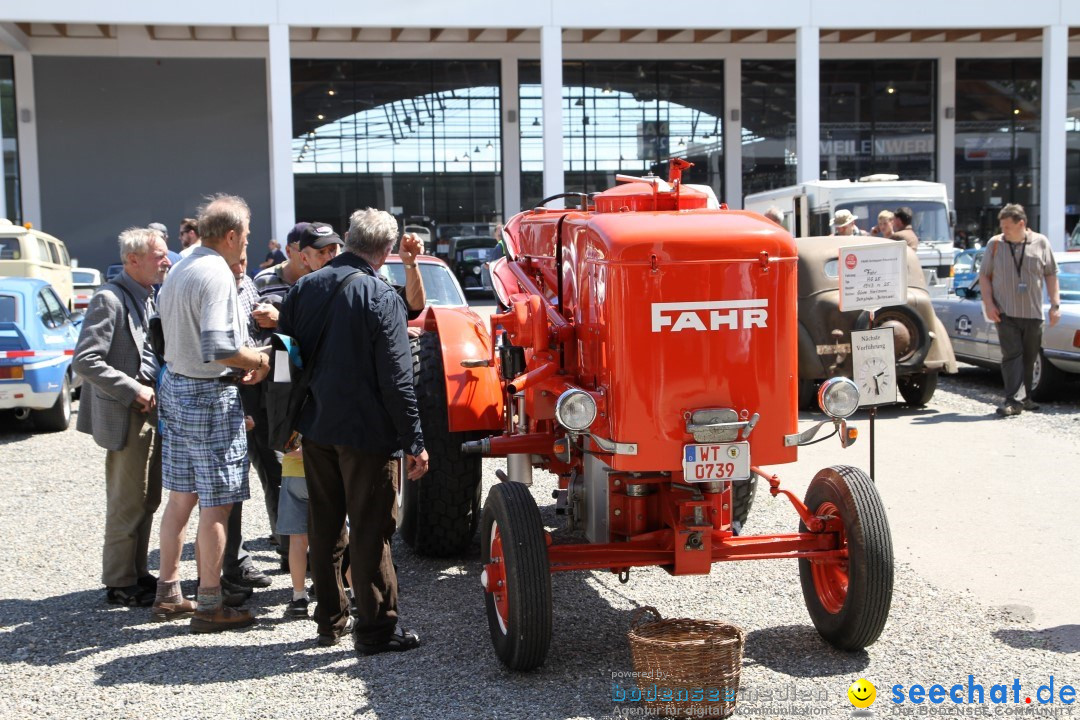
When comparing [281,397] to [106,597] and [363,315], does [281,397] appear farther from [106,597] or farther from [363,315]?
[106,597]

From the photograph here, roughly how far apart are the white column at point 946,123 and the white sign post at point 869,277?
81.8ft

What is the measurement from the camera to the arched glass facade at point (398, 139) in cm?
2889

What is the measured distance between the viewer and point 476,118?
29531mm

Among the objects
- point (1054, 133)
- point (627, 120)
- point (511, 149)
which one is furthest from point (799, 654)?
point (627, 120)

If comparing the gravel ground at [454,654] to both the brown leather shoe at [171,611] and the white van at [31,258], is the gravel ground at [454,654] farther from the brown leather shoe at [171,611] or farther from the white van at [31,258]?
the white van at [31,258]

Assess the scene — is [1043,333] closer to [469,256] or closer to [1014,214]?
[1014,214]

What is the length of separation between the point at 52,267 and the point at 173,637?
13.0m

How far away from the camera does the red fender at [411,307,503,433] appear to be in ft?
18.4

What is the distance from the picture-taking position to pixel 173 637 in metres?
4.89

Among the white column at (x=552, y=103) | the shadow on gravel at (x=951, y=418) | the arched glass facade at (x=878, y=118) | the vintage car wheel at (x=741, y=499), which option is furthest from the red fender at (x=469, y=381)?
the arched glass facade at (x=878, y=118)

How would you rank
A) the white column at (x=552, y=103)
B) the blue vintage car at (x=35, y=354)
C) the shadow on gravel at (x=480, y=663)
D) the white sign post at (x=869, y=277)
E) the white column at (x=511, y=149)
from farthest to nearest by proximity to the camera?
the white column at (x=511, y=149), the white column at (x=552, y=103), the blue vintage car at (x=35, y=354), the white sign post at (x=869, y=277), the shadow on gravel at (x=480, y=663)

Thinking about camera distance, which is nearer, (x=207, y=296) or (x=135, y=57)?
(x=207, y=296)

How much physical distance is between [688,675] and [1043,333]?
8379 mm

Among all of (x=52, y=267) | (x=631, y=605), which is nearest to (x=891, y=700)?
(x=631, y=605)
